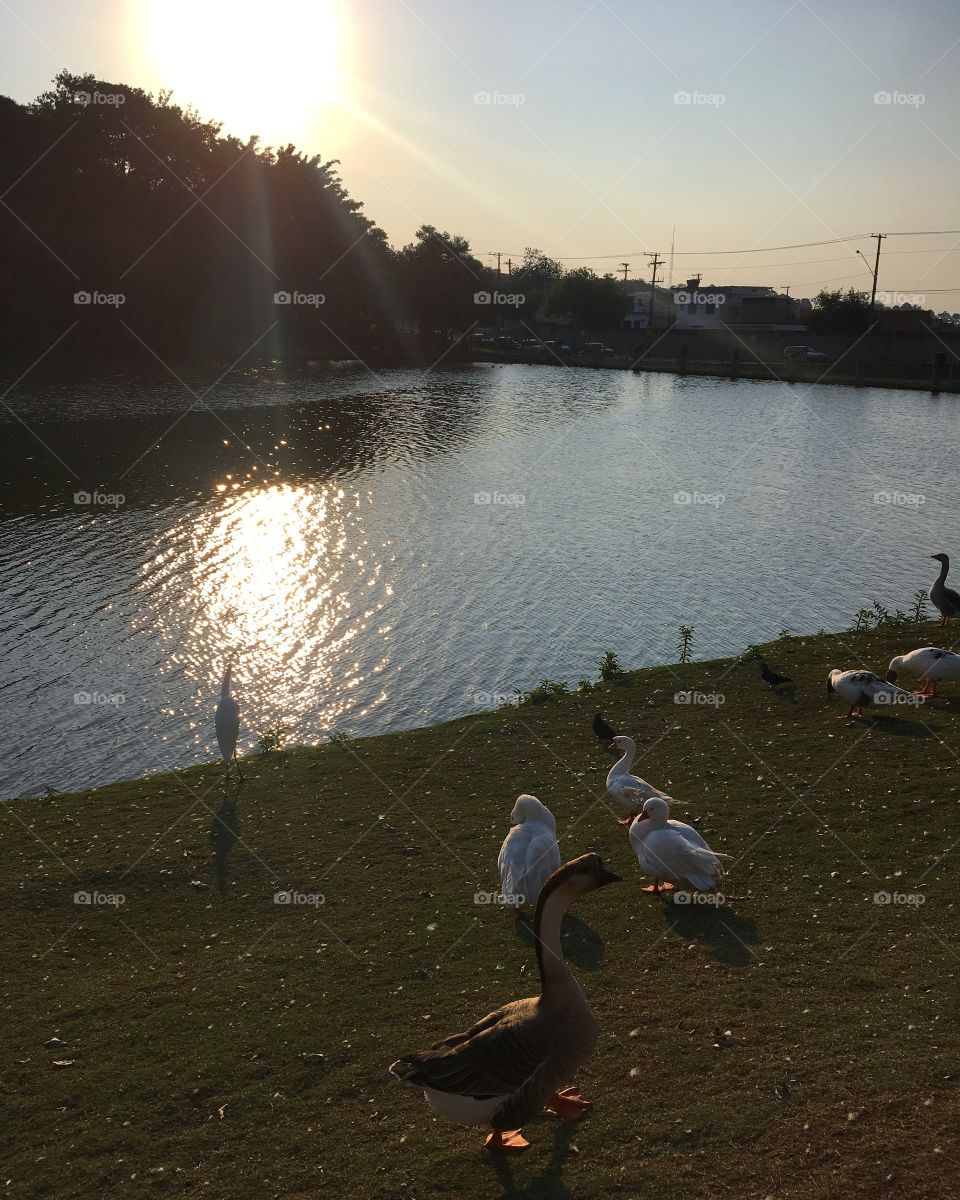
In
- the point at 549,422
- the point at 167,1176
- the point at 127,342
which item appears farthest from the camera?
the point at 127,342

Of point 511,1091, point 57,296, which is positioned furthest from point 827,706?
point 57,296

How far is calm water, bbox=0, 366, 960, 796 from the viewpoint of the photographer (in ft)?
70.1

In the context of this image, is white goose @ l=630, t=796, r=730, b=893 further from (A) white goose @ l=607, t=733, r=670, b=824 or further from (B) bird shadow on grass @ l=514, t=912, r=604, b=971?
(A) white goose @ l=607, t=733, r=670, b=824

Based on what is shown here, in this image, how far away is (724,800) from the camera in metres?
13.4

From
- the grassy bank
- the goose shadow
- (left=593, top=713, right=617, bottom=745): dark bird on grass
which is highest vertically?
the grassy bank

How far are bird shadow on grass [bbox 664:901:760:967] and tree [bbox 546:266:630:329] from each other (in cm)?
16394

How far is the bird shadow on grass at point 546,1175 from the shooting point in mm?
6613

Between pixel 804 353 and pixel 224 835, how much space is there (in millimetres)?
126015

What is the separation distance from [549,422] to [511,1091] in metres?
65.4

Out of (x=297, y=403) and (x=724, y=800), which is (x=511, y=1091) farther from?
(x=297, y=403)

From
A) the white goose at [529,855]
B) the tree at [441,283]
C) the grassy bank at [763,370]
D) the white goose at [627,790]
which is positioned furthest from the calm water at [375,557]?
the tree at [441,283]

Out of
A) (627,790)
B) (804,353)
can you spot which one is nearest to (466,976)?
(627,790)

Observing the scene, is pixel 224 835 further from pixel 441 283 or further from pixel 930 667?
pixel 441 283

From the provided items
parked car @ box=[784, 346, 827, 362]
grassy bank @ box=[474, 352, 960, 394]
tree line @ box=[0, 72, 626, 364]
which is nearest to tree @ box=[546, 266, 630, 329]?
grassy bank @ box=[474, 352, 960, 394]
